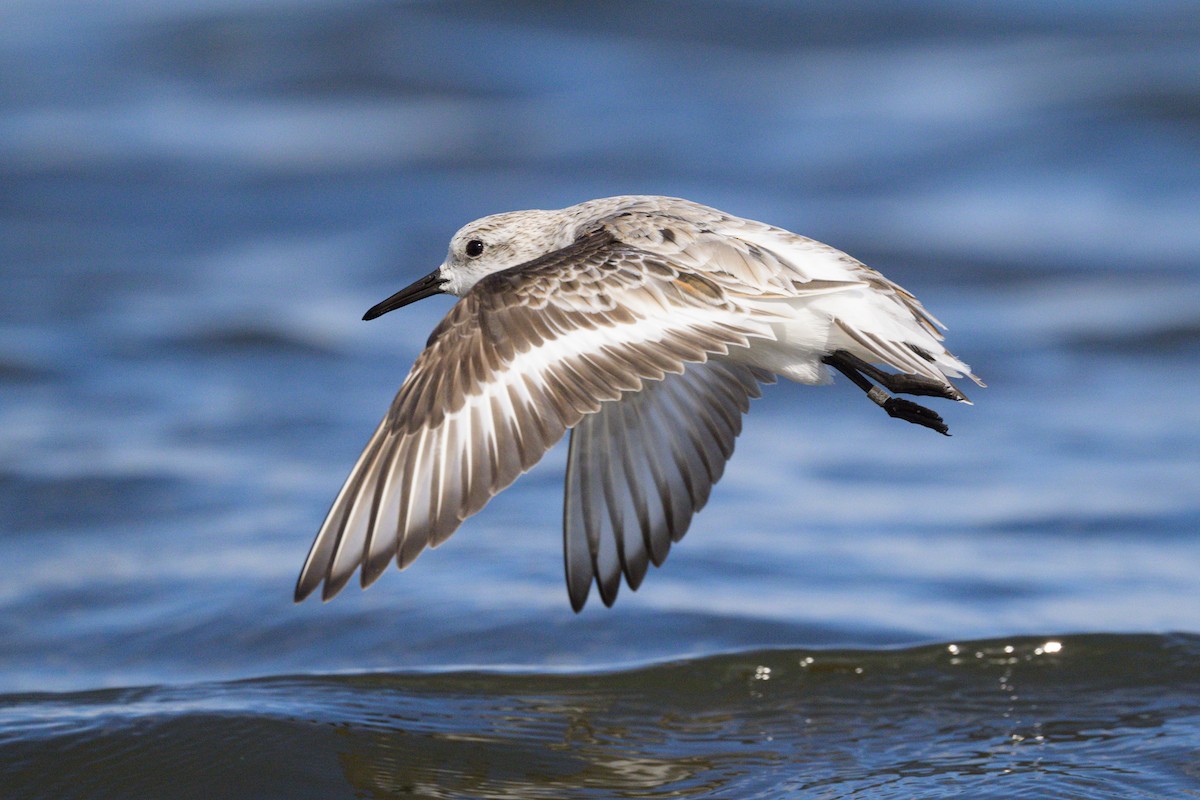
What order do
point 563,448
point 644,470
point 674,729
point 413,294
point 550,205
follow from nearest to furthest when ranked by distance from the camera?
point 644,470 < point 674,729 < point 413,294 < point 563,448 < point 550,205

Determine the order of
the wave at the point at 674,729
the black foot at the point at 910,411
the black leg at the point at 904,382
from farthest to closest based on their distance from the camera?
1. the black foot at the point at 910,411
2. the wave at the point at 674,729
3. the black leg at the point at 904,382

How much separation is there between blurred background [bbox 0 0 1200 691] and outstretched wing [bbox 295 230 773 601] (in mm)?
1918

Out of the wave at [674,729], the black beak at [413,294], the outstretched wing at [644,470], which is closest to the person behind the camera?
the wave at [674,729]

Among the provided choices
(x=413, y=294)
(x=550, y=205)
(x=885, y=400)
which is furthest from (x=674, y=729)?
(x=550, y=205)

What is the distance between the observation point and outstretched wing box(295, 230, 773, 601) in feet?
13.2

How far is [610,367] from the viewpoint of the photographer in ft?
14.3

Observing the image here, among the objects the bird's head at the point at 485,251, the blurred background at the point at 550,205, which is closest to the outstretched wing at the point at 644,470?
the bird's head at the point at 485,251

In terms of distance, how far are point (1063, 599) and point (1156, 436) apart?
6.98ft

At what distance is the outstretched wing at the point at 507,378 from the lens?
13.2 feet

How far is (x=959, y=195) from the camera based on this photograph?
479 inches

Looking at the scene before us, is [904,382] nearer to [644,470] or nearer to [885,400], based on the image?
[885,400]

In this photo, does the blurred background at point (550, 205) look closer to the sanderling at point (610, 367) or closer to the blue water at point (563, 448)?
the blue water at point (563, 448)

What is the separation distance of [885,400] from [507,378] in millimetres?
1316

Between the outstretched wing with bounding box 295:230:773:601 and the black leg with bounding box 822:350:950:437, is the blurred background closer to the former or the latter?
the black leg with bounding box 822:350:950:437
